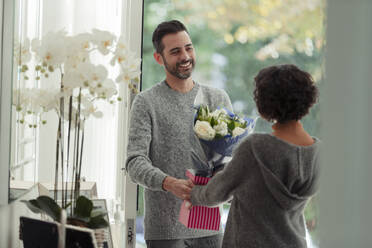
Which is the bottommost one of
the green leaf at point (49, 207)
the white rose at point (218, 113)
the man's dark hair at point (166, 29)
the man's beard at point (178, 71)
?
the green leaf at point (49, 207)

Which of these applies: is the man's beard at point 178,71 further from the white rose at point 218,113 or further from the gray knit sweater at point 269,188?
the gray knit sweater at point 269,188

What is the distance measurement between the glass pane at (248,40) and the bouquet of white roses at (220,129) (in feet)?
6.57

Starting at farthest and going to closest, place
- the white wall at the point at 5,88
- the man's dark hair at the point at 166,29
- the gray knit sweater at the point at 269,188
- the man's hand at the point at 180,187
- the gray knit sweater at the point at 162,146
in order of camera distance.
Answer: the man's dark hair at the point at 166,29 < the gray knit sweater at the point at 162,146 < the man's hand at the point at 180,187 < the white wall at the point at 5,88 < the gray knit sweater at the point at 269,188

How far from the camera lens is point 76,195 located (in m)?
1.51

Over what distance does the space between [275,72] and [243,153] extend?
0.27 metres

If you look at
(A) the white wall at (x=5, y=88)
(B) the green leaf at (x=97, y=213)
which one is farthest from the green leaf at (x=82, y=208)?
(A) the white wall at (x=5, y=88)

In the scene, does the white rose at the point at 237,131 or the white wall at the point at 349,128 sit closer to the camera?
the white wall at the point at 349,128

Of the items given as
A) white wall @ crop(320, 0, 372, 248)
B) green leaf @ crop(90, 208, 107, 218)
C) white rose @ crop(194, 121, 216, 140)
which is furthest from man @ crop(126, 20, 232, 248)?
white wall @ crop(320, 0, 372, 248)

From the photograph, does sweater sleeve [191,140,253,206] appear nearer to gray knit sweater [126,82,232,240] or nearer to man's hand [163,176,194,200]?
man's hand [163,176,194,200]

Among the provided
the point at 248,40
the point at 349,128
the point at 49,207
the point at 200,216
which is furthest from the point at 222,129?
the point at 248,40

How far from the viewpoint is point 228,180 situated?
1458 millimetres

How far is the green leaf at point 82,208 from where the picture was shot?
143 cm

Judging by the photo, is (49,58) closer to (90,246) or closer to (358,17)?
(90,246)

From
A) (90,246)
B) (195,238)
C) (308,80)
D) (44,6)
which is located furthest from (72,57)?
(44,6)
